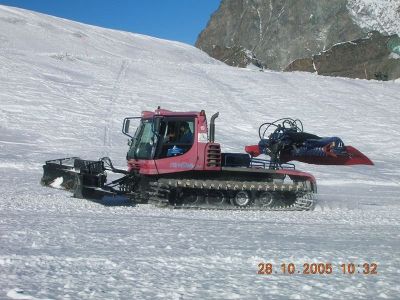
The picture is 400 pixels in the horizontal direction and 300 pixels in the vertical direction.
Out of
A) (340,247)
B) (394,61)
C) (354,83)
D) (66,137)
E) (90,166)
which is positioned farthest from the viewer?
(394,61)

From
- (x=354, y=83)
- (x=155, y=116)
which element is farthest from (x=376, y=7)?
(x=155, y=116)

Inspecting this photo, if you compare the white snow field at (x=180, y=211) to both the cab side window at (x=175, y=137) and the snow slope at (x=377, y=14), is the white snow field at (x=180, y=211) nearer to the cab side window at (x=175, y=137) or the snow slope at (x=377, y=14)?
the cab side window at (x=175, y=137)

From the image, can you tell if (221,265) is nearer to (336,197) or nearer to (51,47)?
(336,197)

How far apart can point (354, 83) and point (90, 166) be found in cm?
2973

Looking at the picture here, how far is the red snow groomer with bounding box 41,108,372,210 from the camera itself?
11.0m

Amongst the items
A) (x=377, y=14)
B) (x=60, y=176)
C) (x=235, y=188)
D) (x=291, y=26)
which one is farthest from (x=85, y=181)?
(x=291, y=26)

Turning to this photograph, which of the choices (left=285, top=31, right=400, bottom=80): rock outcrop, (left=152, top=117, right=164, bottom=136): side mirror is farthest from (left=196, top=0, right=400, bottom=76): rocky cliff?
(left=152, top=117, right=164, bottom=136): side mirror

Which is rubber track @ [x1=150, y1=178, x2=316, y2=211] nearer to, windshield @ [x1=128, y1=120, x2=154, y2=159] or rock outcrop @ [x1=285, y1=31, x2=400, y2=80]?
windshield @ [x1=128, y1=120, x2=154, y2=159]

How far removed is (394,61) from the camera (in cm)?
7881

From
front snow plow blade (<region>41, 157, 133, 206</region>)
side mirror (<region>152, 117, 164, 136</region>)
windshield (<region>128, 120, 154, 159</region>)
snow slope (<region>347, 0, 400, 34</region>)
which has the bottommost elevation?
front snow plow blade (<region>41, 157, 133, 206</region>)

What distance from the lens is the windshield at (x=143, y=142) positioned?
11281 mm
